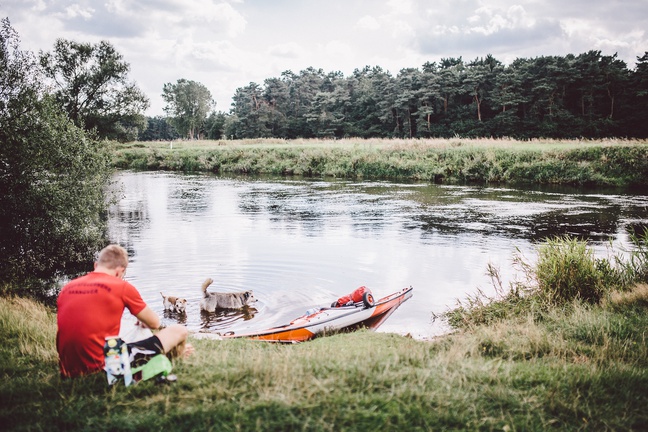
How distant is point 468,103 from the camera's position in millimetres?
80000

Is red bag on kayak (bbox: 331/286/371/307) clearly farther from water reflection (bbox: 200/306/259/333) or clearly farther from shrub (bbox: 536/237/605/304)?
shrub (bbox: 536/237/605/304)

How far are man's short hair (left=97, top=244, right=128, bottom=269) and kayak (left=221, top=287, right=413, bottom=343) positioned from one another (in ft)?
12.9

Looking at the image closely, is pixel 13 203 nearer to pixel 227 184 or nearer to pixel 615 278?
pixel 615 278

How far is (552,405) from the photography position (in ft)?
14.3

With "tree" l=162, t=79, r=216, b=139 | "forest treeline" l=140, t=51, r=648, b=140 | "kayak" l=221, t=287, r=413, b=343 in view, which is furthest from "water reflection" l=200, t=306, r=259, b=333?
"tree" l=162, t=79, r=216, b=139

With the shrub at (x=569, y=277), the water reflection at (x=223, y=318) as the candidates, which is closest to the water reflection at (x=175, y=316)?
the water reflection at (x=223, y=318)

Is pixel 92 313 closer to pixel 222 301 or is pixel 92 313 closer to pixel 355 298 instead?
pixel 355 298

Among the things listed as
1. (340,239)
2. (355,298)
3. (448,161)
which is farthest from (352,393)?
(448,161)

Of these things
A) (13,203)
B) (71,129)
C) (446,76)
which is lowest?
(13,203)

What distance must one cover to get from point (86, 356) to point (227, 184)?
34.2 m

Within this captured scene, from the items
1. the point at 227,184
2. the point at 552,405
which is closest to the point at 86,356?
the point at 552,405

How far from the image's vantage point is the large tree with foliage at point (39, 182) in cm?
1251

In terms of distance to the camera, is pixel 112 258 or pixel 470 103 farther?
pixel 470 103

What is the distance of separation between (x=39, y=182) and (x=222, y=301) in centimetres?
695
